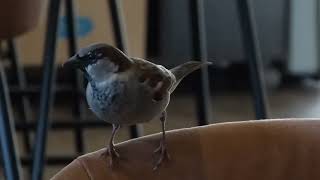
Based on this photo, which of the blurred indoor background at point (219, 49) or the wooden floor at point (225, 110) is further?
the blurred indoor background at point (219, 49)

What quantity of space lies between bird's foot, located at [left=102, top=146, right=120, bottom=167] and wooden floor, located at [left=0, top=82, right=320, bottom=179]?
179 centimetres

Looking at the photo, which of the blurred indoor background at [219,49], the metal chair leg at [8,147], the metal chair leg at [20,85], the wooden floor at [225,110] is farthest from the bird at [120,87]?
the blurred indoor background at [219,49]

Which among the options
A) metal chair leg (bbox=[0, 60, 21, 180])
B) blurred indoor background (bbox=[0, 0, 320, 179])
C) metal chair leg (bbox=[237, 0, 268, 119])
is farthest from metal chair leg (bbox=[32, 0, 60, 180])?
blurred indoor background (bbox=[0, 0, 320, 179])

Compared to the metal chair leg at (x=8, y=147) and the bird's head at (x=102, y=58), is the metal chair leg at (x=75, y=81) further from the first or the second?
the bird's head at (x=102, y=58)

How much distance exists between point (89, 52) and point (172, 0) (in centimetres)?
225

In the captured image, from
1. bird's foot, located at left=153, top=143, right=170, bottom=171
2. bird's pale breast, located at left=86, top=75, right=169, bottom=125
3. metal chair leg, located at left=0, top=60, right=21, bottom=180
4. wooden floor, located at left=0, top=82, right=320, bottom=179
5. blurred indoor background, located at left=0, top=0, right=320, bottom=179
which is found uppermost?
bird's pale breast, located at left=86, top=75, right=169, bottom=125

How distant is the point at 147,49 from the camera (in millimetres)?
3021

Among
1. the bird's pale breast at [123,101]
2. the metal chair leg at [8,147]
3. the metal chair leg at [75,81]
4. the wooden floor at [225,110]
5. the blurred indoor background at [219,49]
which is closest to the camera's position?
the bird's pale breast at [123,101]

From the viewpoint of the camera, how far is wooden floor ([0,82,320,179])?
2613mm

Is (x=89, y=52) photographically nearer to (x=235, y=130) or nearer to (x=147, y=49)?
(x=235, y=130)

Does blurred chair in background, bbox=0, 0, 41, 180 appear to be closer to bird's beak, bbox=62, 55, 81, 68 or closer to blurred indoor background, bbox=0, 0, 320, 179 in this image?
bird's beak, bbox=62, 55, 81, 68

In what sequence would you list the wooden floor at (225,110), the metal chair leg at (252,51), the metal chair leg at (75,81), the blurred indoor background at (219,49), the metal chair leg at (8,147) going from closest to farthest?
the metal chair leg at (8,147)
the metal chair leg at (252,51)
the metal chair leg at (75,81)
the wooden floor at (225,110)
the blurred indoor background at (219,49)

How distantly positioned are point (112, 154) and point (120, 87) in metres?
0.07

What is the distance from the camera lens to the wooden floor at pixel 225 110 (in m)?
2.61
